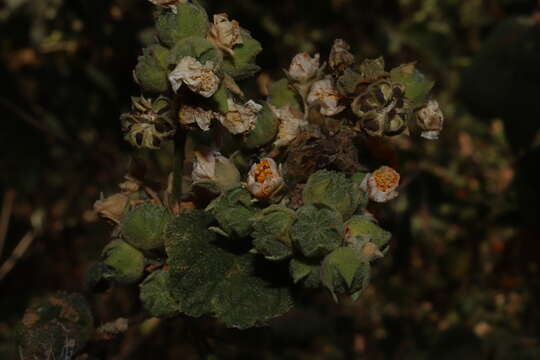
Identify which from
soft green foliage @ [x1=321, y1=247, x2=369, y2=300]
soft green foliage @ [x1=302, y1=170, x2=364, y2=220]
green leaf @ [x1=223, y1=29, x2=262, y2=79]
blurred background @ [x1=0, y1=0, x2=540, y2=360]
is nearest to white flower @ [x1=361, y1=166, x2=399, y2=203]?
soft green foliage @ [x1=302, y1=170, x2=364, y2=220]

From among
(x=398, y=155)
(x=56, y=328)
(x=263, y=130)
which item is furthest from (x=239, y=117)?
(x=398, y=155)

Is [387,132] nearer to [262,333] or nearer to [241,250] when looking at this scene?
[241,250]

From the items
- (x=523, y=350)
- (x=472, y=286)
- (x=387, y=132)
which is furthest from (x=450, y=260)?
(x=387, y=132)

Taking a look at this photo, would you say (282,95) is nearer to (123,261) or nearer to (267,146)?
(267,146)

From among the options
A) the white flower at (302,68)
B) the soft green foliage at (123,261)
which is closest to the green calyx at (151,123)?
the soft green foliage at (123,261)

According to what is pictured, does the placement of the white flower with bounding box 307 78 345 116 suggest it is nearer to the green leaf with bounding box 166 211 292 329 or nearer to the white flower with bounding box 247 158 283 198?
the white flower with bounding box 247 158 283 198

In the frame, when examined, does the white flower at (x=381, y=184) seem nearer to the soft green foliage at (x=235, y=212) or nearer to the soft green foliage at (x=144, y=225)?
the soft green foliage at (x=235, y=212)
